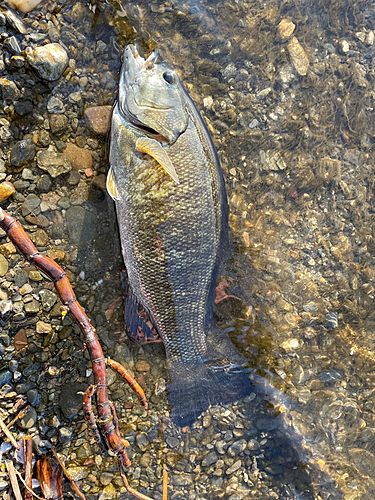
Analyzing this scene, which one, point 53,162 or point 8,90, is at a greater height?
point 8,90

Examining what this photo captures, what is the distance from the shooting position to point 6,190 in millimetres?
2781

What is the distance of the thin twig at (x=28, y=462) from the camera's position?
2.60 meters

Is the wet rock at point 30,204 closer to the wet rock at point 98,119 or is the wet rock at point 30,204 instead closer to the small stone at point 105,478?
the wet rock at point 98,119

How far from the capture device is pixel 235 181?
331 centimetres

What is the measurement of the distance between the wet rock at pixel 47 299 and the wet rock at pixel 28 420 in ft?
2.65

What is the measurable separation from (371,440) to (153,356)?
6.99 feet

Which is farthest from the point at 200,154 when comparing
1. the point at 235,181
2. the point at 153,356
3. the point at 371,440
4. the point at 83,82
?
the point at 371,440

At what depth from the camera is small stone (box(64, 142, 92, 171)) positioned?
2.98 metres

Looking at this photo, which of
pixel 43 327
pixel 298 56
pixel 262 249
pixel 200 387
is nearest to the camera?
pixel 43 327

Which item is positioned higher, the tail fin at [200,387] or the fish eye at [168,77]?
the fish eye at [168,77]

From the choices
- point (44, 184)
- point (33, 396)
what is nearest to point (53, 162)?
point (44, 184)

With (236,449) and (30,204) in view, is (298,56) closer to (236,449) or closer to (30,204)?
(30,204)

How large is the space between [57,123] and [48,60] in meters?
0.48

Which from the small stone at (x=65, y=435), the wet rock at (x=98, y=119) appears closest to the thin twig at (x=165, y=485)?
the small stone at (x=65, y=435)
